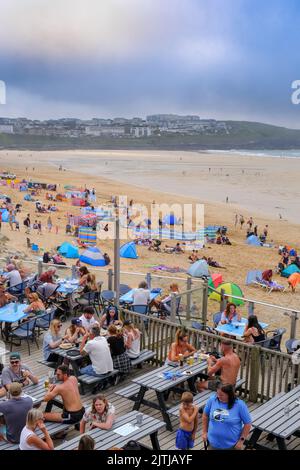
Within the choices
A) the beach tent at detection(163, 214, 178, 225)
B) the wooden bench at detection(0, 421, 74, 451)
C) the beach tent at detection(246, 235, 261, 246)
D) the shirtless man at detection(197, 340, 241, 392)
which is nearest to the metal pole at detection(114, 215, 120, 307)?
the shirtless man at detection(197, 340, 241, 392)

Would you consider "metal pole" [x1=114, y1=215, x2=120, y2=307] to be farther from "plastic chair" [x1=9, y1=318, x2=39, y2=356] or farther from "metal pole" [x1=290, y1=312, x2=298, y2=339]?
"metal pole" [x1=290, y1=312, x2=298, y2=339]

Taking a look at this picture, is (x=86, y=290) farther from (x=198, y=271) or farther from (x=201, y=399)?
(x=198, y=271)

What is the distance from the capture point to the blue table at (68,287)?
423 inches

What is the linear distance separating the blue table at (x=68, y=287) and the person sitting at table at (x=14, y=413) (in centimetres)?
506

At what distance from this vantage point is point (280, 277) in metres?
20.3

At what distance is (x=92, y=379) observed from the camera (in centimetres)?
714

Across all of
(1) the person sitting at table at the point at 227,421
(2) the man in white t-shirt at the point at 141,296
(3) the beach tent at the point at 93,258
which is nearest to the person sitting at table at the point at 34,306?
(2) the man in white t-shirt at the point at 141,296

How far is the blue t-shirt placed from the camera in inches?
208

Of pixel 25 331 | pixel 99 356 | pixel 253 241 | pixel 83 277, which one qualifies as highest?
pixel 83 277

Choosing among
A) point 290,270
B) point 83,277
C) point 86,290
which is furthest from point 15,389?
point 290,270

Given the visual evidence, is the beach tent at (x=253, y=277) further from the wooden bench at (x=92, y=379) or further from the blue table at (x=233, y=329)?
the wooden bench at (x=92, y=379)

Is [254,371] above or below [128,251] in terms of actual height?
above

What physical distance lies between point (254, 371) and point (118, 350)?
6.05 feet

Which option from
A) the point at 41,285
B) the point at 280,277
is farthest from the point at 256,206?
the point at 41,285
